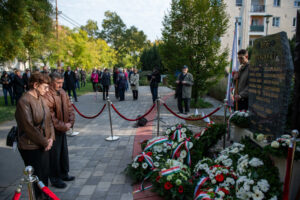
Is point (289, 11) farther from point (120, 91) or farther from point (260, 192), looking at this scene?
point (260, 192)

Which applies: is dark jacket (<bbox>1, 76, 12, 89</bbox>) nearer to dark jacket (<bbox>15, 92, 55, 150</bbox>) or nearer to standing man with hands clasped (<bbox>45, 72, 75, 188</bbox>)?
standing man with hands clasped (<bbox>45, 72, 75, 188</bbox>)

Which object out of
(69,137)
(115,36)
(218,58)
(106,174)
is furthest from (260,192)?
(115,36)

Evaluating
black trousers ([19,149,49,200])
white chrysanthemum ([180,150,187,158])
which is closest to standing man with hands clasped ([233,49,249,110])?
white chrysanthemum ([180,150,187,158])

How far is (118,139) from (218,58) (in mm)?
6759

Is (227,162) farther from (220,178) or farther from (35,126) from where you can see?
(35,126)

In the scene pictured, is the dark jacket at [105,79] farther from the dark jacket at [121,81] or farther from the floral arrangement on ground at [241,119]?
the floral arrangement on ground at [241,119]

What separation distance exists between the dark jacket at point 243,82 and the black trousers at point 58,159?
4111mm

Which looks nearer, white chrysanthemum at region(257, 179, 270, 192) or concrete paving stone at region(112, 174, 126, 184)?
white chrysanthemum at region(257, 179, 270, 192)

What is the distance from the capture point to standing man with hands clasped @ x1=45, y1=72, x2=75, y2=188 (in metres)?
3.56

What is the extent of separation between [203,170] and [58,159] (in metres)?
2.47

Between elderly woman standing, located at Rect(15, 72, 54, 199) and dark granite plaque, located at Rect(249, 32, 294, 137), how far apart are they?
11.3ft

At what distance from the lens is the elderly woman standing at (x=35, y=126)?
2727mm

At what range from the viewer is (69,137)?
21.9 feet

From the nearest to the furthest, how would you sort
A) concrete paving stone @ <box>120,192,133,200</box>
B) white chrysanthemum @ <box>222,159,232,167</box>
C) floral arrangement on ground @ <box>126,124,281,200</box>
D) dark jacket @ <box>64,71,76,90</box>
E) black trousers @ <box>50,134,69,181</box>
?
floral arrangement on ground @ <box>126,124,281,200</box>, concrete paving stone @ <box>120,192,133,200</box>, white chrysanthemum @ <box>222,159,232,167</box>, black trousers @ <box>50,134,69,181</box>, dark jacket @ <box>64,71,76,90</box>
